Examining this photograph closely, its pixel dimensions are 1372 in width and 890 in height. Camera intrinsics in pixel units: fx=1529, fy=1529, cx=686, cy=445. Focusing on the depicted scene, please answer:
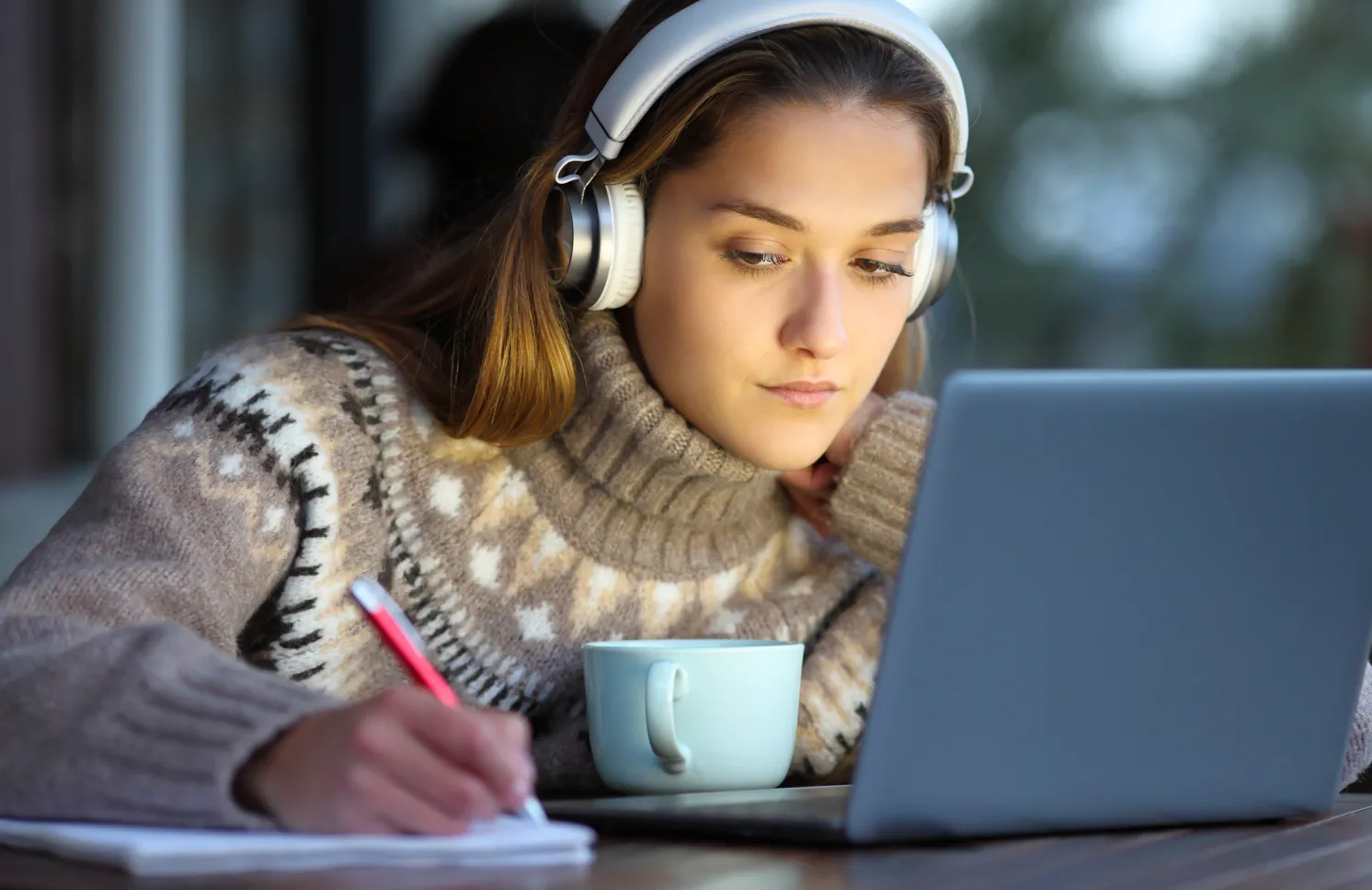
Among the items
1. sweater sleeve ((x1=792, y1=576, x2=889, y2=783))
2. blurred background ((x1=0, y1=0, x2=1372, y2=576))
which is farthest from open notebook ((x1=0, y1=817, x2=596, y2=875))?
blurred background ((x1=0, y1=0, x2=1372, y2=576))

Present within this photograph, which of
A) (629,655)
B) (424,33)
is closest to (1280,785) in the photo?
(629,655)

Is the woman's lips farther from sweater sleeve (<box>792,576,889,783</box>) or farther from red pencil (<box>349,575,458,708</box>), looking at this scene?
red pencil (<box>349,575,458,708</box>)

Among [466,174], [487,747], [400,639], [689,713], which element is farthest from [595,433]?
[466,174]

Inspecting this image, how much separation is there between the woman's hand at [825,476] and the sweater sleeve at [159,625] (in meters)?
0.45

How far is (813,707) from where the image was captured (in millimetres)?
1159

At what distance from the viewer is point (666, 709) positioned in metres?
0.88

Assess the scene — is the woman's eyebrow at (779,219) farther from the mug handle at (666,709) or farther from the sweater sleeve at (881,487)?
the mug handle at (666,709)

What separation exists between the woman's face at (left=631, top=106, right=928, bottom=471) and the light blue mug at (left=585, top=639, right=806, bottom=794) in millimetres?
252

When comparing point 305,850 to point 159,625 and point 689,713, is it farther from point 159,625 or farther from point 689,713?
point 689,713

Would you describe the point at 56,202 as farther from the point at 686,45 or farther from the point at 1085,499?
the point at 1085,499

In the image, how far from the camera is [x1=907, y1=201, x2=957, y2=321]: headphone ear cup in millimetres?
1247

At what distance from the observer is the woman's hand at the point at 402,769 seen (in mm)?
665

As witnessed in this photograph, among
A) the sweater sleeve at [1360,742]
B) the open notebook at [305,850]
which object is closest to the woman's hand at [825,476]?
the sweater sleeve at [1360,742]

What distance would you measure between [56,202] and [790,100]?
2625 mm
